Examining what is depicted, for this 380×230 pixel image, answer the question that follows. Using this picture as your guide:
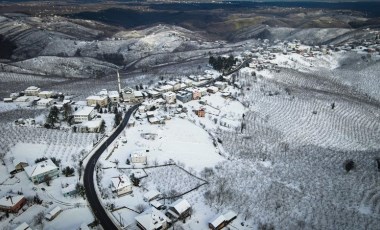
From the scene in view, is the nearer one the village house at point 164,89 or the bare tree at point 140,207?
the bare tree at point 140,207

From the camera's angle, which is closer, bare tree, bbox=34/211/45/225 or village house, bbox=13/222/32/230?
village house, bbox=13/222/32/230

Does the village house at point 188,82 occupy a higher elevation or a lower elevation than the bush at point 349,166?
higher

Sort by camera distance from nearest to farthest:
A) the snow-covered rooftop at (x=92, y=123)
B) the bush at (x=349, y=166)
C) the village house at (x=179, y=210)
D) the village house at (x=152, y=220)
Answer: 1. the village house at (x=152, y=220)
2. the village house at (x=179, y=210)
3. the bush at (x=349, y=166)
4. the snow-covered rooftop at (x=92, y=123)

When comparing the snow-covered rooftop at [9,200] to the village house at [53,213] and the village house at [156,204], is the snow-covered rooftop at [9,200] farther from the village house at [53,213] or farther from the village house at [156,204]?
the village house at [156,204]

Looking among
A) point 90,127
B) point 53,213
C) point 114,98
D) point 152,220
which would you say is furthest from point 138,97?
point 152,220

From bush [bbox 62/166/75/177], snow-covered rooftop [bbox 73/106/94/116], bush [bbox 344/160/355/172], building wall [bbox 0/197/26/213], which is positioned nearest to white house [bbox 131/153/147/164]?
bush [bbox 62/166/75/177]

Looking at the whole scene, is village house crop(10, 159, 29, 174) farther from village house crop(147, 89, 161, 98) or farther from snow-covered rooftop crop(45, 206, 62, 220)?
village house crop(147, 89, 161, 98)

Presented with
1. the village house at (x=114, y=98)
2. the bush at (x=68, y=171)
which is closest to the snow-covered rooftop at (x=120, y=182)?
the bush at (x=68, y=171)

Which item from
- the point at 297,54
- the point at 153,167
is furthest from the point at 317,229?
the point at 297,54
